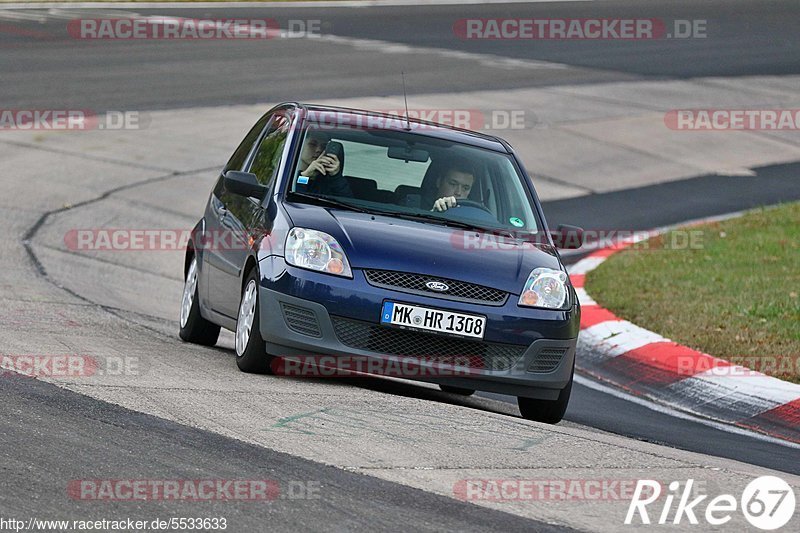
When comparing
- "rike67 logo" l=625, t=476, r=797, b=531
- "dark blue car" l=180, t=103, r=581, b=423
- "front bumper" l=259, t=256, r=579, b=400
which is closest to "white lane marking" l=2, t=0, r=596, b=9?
"dark blue car" l=180, t=103, r=581, b=423

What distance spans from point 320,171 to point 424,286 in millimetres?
1324

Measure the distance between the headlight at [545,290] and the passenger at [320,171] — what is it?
4.26 feet

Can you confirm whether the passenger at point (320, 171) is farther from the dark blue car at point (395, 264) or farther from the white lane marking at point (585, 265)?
the white lane marking at point (585, 265)

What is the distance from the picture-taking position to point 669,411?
916 centimetres

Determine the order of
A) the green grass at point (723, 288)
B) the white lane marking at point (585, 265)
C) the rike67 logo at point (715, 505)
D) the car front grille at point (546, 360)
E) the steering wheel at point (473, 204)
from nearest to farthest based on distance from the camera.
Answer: the rike67 logo at point (715, 505), the car front grille at point (546, 360), the steering wheel at point (473, 204), the green grass at point (723, 288), the white lane marking at point (585, 265)

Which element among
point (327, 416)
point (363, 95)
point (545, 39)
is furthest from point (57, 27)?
point (327, 416)

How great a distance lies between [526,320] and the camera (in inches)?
303

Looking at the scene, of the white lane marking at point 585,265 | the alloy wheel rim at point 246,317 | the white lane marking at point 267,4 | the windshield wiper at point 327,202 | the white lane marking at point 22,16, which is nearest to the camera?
the alloy wheel rim at point 246,317

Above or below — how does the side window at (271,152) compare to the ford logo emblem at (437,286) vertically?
above

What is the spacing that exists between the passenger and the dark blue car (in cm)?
1

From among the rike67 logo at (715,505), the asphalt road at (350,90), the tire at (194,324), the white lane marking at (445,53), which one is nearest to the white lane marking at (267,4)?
the asphalt road at (350,90)

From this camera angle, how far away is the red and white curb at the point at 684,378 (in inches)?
348

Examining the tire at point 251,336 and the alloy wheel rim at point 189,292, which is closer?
the tire at point 251,336

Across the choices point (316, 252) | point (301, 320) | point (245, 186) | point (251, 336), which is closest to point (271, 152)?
point (245, 186)
